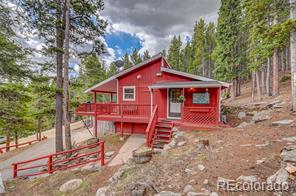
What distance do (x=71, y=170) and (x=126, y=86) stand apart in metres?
7.23

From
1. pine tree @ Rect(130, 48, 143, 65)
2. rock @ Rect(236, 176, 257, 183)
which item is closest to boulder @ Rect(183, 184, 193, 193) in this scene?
rock @ Rect(236, 176, 257, 183)

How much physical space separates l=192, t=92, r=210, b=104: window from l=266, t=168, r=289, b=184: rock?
7.52 metres

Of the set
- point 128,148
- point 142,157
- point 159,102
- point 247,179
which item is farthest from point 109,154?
point 247,179

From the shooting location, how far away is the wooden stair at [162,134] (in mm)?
9006

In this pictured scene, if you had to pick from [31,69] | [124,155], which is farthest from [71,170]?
[31,69]

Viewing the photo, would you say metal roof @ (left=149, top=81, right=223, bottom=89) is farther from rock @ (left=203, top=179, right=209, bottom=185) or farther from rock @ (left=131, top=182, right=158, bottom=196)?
rock @ (left=131, top=182, right=158, bottom=196)

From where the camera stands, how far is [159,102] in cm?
1220

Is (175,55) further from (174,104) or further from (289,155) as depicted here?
(289,155)

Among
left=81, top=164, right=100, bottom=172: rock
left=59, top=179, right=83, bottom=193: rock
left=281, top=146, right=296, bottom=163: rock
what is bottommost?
left=59, top=179, right=83, bottom=193: rock

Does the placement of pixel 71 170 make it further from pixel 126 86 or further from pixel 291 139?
pixel 291 139

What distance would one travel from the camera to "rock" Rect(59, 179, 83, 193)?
6.05 meters

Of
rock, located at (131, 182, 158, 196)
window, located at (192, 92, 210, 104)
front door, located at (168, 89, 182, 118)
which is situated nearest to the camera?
Answer: rock, located at (131, 182, 158, 196)

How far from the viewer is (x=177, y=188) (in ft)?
13.2

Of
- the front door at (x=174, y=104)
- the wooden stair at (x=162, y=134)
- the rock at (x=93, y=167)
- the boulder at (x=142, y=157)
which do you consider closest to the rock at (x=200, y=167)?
the boulder at (x=142, y=157)
